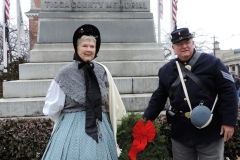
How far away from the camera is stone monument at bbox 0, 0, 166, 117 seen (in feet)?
19.7

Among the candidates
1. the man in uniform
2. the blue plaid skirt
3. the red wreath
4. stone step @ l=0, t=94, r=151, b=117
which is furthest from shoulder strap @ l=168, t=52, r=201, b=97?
stone step @ l=0, t=94, r=151, b=117

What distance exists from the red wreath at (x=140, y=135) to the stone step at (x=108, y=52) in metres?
3.40

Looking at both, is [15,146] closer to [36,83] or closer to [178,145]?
[36,83]

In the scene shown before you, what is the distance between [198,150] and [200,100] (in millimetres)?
564

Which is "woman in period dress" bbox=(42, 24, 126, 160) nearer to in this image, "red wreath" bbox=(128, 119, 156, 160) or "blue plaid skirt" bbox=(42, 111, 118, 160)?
"blue plaid skirt" bbox=(42, 111, 118, 160)

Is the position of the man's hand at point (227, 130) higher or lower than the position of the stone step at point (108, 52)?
lower

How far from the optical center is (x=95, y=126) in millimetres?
2857

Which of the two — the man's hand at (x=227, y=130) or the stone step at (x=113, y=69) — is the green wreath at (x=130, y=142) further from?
the stone step at (x=113, y=69)

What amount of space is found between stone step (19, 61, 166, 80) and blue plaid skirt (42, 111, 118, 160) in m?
3.34

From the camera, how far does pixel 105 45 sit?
672 centimetres

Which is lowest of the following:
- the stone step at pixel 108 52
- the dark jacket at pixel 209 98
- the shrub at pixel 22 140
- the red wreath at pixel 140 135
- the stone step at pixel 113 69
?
the shrub at pixel 22 140

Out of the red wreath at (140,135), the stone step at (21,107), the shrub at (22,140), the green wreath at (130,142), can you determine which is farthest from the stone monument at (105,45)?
the red wreath at (140,135)

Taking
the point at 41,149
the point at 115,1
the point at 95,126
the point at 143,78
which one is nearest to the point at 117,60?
the point at 143,78

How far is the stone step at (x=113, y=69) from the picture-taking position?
20.1ft
